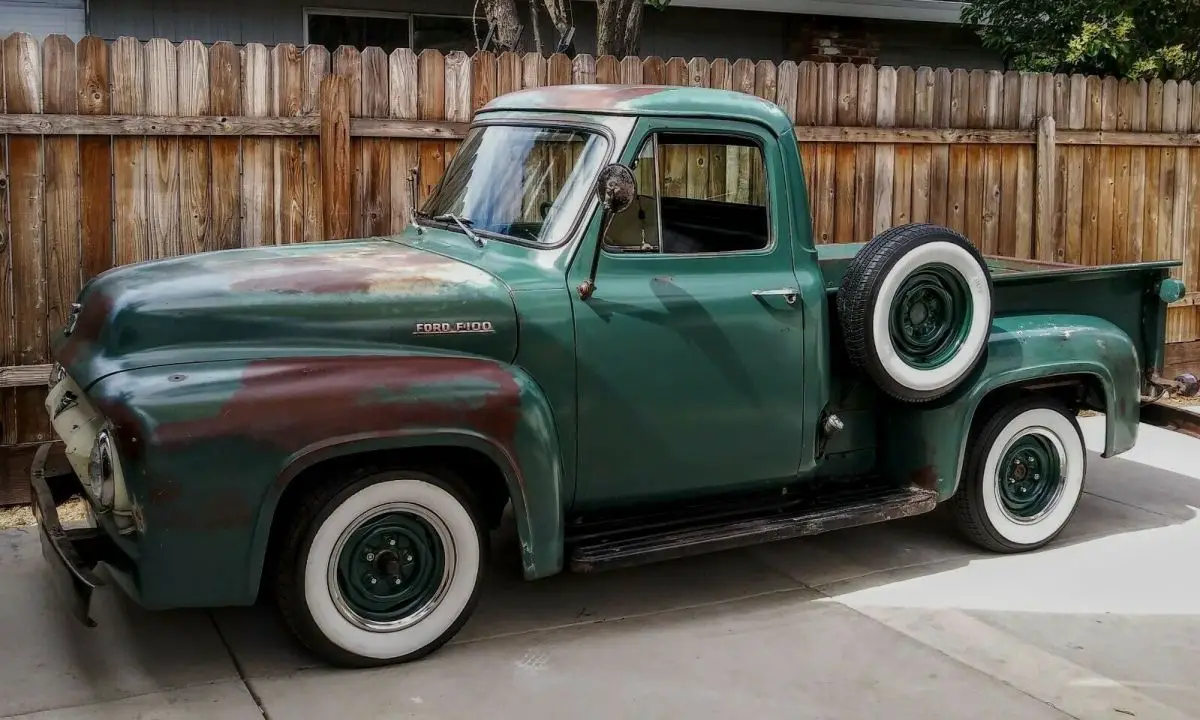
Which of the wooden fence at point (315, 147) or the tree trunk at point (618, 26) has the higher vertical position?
the tree trunk at point (618, 26)

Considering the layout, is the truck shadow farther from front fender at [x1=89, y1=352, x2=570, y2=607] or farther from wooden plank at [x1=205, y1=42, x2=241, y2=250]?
wooden plank at [x1=205, y1=42, x2=241, y2=250]

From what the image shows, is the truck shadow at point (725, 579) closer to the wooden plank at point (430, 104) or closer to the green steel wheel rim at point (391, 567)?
the green steel wheel rim at point (391, 567)

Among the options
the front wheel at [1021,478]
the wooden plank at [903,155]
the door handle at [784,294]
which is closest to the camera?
the door handle at [784,294]

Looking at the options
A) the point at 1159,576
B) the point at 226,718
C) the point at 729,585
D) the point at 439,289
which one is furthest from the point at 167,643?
the point at 1159,576

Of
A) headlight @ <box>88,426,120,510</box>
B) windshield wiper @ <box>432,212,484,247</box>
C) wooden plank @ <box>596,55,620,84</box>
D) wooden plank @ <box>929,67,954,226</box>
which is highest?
wooden plank @ <box>596,55,620,84</box>

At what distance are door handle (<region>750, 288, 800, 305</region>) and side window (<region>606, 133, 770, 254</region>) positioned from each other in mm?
219

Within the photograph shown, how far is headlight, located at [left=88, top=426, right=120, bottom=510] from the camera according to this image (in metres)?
4.37

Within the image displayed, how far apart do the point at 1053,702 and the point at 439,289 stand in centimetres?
270

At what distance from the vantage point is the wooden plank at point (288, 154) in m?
7.20

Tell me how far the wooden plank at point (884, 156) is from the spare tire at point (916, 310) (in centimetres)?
343

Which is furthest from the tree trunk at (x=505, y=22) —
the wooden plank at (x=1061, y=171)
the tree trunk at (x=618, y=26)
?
the wooden plank at (x=1061, y=171)

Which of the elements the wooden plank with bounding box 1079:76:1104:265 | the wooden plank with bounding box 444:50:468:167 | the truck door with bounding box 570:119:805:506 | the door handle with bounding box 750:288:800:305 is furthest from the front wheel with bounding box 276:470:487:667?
the wooden plank with bounding box 1079:76:1104:265

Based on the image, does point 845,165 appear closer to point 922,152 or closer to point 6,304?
point 922,152

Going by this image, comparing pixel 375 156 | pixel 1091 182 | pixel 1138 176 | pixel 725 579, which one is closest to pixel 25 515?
pixel 375 156
